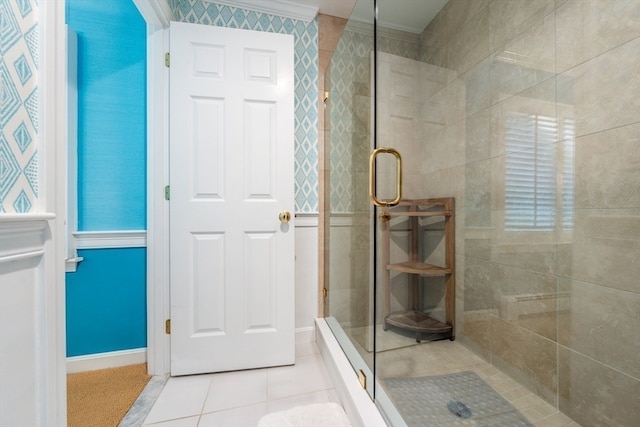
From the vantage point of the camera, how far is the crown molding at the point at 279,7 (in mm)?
1736

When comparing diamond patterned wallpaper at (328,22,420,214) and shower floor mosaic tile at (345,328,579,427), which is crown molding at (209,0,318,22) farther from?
shower floor mosaic tile at (345,328,579,427)

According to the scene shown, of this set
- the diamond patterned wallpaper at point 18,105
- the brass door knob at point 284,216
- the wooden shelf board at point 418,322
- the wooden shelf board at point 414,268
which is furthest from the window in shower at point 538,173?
the diamond patterned wallpaper at point 18,105

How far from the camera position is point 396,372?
3.79 ft

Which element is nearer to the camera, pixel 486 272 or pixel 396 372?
pixel 396 372

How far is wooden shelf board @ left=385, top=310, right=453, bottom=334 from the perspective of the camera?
50.4 inches

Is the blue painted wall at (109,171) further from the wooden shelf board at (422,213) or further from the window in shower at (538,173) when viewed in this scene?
the window in shower at (538,173)

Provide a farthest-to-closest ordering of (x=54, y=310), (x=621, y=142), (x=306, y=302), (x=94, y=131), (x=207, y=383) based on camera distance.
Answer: (x=306, y=302)
(x=94, y=131)
(x=207, y=383)
(x=621, y=142)
(x=54, y=310)

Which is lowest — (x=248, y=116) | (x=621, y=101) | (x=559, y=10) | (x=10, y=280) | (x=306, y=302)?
(x=306, y=302)

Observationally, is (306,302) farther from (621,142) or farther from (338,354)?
(621,142)

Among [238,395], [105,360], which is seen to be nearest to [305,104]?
[238,395]

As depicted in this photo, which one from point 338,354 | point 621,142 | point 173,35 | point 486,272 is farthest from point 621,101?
point 173,35

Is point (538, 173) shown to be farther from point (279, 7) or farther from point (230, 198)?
point (279, 7)

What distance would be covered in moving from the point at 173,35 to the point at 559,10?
183 cm

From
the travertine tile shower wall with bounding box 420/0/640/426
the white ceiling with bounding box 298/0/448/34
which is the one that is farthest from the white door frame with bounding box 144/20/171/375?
the travertine tile shower wall with bounding box 420/0/640/426
